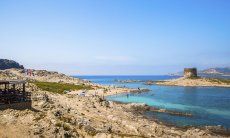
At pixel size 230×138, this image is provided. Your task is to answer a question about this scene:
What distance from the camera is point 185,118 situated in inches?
2803

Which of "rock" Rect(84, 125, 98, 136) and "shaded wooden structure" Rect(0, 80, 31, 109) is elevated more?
"shaded wooden structure" Rect(0, 80, 31, 109)

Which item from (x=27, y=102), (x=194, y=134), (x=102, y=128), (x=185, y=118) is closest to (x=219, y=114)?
(x=185, y=118)

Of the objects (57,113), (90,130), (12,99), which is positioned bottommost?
(90,130)

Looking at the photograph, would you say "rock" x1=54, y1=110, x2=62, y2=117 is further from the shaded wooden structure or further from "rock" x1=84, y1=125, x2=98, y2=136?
"rock" x1=84, y1=125, x2=98, y2=136

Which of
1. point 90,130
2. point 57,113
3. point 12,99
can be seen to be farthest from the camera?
point 57,113

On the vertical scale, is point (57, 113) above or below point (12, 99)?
below

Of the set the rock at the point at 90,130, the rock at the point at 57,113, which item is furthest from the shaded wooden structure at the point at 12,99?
the rock at the point at 90,130

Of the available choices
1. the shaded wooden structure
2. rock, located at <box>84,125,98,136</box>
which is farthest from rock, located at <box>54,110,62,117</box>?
rock, located at <box>84,125,98,136</box>

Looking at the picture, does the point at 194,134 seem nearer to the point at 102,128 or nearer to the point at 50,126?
the point at 102,128

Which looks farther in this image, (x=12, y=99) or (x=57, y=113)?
(x=57, y=113)

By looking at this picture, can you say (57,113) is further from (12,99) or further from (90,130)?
(90,130)

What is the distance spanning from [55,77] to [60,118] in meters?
133

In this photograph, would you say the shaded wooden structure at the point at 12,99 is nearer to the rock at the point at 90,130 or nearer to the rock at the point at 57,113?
the rock at the point at 57,113

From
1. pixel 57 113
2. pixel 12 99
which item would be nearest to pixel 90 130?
pixel 57 113
